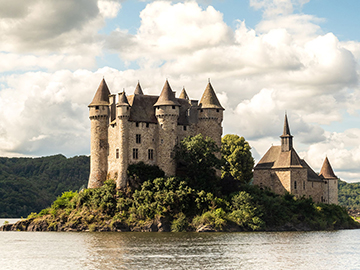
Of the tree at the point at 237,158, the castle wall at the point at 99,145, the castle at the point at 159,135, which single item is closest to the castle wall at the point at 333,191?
the castle at the point at 159,135

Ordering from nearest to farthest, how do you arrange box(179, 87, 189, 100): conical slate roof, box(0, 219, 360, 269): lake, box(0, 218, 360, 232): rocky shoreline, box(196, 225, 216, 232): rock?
1. box(0, 219, 360, 269): lake
2. box(196, 225, 216, 232): rock
3. box(0, 218, 360, 232): rocky shoreline
4. box(179, 87, 189, 100): conical slate roof

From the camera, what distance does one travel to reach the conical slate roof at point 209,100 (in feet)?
284

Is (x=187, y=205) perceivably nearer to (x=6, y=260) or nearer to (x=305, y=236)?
(x=305, y=236)

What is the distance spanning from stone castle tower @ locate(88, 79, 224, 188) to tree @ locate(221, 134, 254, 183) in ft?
28.8

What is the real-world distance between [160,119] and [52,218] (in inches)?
819

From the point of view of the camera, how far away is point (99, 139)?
85.2 metres

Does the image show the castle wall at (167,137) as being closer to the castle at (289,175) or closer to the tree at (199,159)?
the tree at (199,159)

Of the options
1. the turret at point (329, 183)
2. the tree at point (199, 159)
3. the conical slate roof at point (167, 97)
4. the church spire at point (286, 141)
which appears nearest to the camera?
the tree at point (199, 159)

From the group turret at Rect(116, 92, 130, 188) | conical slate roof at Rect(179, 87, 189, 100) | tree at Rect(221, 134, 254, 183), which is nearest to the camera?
turret at Rect(116, 92, 130, 188)

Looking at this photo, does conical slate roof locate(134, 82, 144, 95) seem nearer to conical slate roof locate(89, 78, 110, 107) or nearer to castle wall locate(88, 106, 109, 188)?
conical slate roof locate(89, 78, 110, 107)

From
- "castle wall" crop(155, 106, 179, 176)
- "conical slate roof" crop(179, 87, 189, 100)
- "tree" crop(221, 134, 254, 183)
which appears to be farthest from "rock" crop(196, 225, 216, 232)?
"conical slate roof" crop(179, 87, 189, 100)

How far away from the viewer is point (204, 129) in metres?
86.2

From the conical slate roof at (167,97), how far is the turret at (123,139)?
201 inches

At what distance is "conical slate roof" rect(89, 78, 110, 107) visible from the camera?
8611 cm
